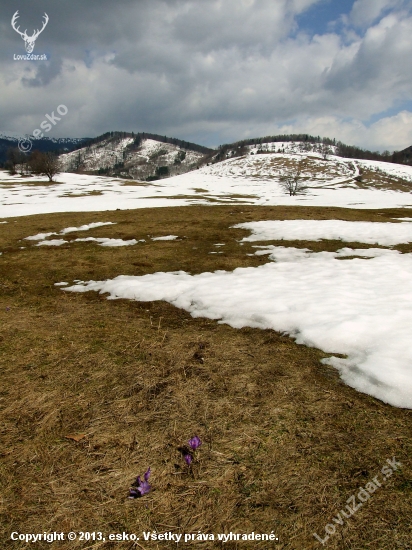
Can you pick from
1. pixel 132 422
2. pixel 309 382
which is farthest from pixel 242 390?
pixel 132 422

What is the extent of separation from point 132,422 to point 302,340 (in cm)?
367

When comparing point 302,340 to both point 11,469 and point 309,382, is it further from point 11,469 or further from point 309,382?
point 11,469

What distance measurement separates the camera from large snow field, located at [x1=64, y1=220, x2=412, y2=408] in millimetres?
5051

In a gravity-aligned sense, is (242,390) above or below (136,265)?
below

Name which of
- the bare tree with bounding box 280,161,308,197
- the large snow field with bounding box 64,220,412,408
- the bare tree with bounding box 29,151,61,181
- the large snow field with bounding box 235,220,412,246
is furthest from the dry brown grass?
the bare tree with bounding box 29,151,61,181

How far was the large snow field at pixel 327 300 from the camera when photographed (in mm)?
5051


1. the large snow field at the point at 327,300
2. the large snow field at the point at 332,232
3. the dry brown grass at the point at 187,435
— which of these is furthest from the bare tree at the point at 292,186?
the dry brown grass at the point at 187,435

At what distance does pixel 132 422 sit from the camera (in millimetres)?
3953

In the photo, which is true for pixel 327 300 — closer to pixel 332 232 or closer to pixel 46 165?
pixel 332 232

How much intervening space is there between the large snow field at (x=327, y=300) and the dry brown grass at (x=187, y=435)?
0.47 m

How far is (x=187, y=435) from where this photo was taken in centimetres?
372

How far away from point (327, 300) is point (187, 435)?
5363 millimetres

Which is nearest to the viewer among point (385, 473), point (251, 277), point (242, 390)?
point (385, 473)

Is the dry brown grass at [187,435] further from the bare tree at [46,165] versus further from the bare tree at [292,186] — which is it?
the bare tree at [46,165]
